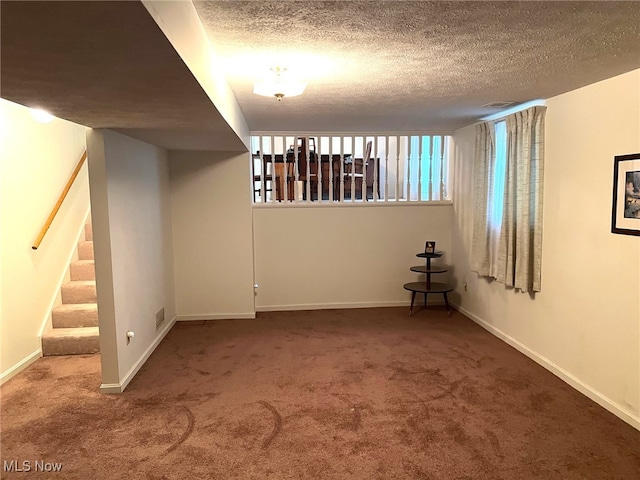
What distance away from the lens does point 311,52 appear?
85.2 inches

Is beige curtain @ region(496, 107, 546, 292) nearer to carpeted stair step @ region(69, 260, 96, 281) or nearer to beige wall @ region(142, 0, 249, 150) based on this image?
beige wall @ region(142, 0, 249, 150)

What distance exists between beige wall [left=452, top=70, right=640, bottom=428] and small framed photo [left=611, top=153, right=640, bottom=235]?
0.17 feet

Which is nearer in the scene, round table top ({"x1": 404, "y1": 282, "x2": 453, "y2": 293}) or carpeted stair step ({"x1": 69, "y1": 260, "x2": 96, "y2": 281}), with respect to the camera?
carpeted stair step ({"x1": 69, "y1": 260, "x2": 96, "y2": 281})

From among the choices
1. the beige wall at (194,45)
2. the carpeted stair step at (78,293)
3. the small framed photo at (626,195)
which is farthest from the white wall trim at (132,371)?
the small framed photo at (626,195)

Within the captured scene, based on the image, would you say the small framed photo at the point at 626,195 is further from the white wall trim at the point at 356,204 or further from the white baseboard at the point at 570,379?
the white wall trim at the point at 356,204

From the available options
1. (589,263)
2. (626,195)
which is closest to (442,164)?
(589,263)

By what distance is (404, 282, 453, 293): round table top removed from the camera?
487cm

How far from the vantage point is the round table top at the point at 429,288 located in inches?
192

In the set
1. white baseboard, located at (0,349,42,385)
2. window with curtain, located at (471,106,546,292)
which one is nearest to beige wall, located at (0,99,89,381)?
white baseboard, located at (0,349,42,385)

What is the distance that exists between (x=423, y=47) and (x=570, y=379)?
2586mm

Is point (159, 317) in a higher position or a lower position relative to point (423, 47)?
lower

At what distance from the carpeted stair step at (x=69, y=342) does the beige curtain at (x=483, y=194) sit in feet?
11.9
